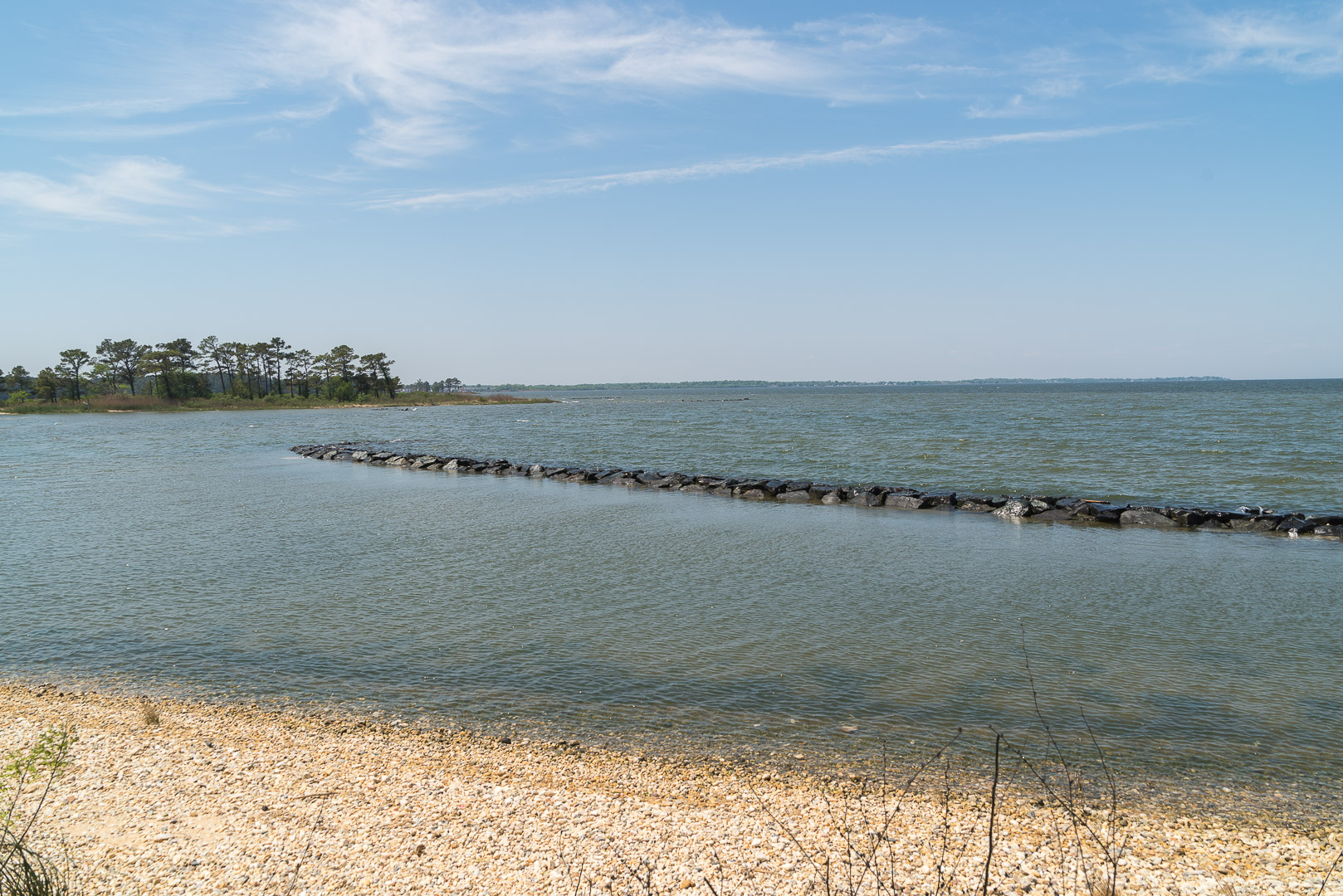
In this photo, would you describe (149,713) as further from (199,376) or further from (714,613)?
(199,376)

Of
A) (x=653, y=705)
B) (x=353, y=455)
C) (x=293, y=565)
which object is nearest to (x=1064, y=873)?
(x=653, y=705)

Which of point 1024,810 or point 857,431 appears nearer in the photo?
point 1024,810

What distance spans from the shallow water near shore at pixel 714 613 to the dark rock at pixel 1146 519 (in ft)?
4.10

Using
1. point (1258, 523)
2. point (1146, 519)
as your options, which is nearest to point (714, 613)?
point (1146, 519)

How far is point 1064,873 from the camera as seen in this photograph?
5.08m

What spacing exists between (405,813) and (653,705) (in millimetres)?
3018

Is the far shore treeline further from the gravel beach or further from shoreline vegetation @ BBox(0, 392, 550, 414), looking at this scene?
the gravel beach

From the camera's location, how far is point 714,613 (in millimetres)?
11750

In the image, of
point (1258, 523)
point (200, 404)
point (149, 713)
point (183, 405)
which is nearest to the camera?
point (149, 713)

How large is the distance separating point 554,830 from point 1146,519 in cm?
1944

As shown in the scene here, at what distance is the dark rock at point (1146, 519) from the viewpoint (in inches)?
751

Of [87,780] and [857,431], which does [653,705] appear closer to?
[87,780]

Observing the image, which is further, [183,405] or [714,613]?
[183,405]

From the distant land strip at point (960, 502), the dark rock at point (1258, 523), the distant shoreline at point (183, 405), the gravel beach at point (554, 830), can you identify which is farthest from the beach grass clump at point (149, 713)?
the distant shoreline at point (183, 405)
